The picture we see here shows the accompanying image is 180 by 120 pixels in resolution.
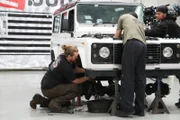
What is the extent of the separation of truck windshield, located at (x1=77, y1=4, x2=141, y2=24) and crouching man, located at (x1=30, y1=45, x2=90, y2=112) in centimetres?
142

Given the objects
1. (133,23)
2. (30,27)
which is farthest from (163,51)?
(30,27)

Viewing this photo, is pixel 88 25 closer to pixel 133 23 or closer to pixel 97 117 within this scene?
pixel 133 23

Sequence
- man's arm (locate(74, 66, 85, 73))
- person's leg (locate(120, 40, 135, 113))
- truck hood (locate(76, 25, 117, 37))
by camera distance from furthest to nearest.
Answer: truck hood (locate(76, 25, 117, 37)), man's arm (locate(74, 66, 85, 73)), person's leg (locate(120, 40, 135, 113))

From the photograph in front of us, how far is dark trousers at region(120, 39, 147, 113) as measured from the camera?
5.29 meters

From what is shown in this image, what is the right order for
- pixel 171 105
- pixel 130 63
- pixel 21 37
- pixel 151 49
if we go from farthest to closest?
1. pixel 21 37
2. pixel 171 105
3. pixel 151 49
4. pixel 130 63

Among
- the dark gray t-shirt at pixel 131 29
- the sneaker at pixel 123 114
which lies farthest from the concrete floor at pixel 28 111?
the dark gray t-shirt at pixel 131 29

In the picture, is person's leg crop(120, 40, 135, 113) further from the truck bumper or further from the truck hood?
the truck hood

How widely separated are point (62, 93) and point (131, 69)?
121 centimetres

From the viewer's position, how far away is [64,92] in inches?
225

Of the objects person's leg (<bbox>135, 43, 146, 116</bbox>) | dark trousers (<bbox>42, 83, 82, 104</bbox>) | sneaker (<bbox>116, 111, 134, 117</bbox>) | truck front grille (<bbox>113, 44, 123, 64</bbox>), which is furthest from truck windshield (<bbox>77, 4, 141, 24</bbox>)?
sneaker (<bbox>116, 111, 134, 117</bbox>)

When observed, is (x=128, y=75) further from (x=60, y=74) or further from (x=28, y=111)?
(x=28, y=111)

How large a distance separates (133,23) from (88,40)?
74 centimetres

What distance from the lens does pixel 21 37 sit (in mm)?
13742

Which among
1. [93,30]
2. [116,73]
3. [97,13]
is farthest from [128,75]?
[97,13]
